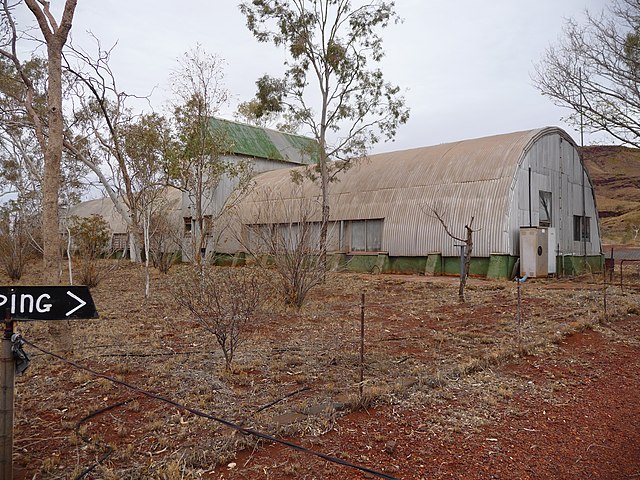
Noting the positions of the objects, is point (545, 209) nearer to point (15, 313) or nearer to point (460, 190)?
point (460, 190)

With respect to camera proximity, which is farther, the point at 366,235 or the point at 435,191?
the point at 366,235

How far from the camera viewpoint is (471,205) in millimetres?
19312

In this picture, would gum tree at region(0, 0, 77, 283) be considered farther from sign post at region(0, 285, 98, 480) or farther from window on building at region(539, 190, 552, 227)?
window on building at region(539, 190, 552, 227)

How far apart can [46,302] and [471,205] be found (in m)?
17.7

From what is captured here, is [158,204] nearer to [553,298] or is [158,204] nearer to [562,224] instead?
[553,298]

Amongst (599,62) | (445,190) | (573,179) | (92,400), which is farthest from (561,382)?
(573,179)

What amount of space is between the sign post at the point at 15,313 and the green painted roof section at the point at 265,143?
83.9ft

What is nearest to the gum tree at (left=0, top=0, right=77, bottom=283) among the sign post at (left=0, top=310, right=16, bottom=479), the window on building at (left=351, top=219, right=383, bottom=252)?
the sign post at (left=0, top=310, right=16, bottom=479)

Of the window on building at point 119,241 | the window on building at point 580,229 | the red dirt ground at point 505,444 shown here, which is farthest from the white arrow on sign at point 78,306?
the window on building at point 119,241

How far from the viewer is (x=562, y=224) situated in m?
21.6

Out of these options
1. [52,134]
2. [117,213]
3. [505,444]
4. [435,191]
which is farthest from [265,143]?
[505,444]

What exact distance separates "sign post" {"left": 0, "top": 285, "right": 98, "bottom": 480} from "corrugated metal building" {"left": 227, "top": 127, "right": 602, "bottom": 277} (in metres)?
15.4

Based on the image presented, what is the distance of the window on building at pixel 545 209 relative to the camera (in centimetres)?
2045

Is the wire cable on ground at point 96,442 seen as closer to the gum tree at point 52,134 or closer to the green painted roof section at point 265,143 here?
the gum tree at point 52,134
